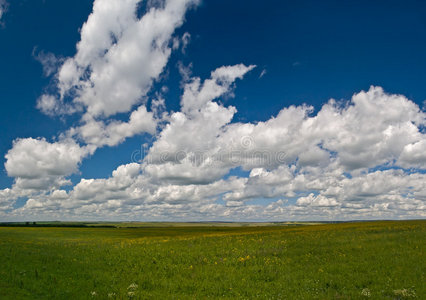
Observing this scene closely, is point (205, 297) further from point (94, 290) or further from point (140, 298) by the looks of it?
point (94, 290)

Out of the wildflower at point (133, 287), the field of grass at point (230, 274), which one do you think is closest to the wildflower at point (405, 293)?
the field of grass at point (230, 274)

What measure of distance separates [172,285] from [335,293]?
904cm

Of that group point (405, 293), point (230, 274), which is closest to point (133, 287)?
point (230, 274)

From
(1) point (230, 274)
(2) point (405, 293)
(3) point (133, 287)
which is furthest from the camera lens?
(1) point (230, 274)

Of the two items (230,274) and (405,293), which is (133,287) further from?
(405,293)

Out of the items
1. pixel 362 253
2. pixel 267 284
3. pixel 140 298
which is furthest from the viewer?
pixel 362 253

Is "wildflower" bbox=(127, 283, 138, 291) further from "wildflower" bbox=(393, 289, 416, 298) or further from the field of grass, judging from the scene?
"wildflower" bbox=(393, 289, 416, 298)

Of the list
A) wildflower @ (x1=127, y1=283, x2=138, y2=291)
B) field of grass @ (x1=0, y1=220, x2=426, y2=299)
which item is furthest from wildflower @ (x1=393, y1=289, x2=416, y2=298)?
wildflower @ (x1=127, y1=283, x2=138, y2=291)

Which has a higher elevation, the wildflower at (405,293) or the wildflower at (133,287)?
the wildflower at (405,293)

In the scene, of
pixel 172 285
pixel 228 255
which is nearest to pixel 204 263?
pixel 228 255

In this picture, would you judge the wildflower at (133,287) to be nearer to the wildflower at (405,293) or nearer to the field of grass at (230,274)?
the field of grass at (230,274)

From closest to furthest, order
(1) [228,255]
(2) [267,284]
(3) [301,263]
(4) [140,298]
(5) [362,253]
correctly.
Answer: (4) [140,298] → (2) [267,284] → (3) [301,263] → (5) [362,253] → (1) [228,255]

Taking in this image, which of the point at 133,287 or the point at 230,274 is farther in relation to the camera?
the point at 230,274

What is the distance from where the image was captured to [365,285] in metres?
16.2
